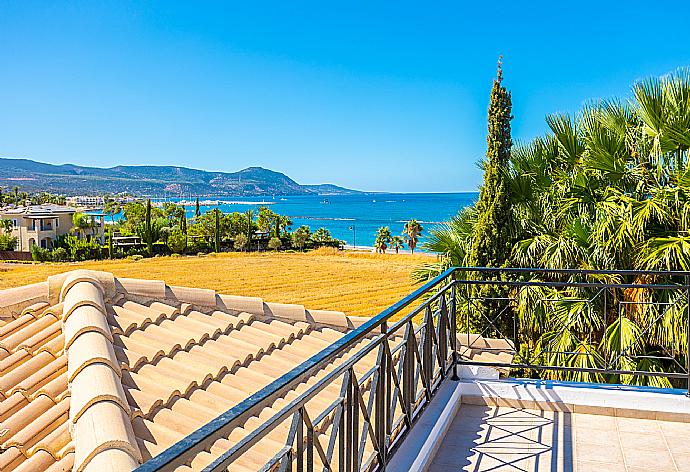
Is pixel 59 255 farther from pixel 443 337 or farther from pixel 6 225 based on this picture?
pixel 443 337

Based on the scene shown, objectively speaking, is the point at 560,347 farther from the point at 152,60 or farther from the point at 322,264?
the point at 152,60

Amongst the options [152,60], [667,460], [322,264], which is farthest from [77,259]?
[667,460]

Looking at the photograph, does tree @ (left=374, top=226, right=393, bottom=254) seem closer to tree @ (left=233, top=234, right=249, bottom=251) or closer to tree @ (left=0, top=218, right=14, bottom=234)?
tree @ (left=233, top=234, right=249, bottom=251)

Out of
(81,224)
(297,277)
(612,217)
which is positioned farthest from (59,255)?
(612,217)

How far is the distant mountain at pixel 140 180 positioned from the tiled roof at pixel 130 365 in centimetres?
8643

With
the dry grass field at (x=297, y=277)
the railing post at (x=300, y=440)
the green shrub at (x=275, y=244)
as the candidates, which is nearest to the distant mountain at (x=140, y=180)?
the green shrub at (x=275, y=244)

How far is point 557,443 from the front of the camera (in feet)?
9.99

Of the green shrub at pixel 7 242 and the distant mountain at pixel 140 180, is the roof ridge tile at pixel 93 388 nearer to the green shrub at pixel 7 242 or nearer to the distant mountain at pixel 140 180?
the green shrub at pixel 7 242

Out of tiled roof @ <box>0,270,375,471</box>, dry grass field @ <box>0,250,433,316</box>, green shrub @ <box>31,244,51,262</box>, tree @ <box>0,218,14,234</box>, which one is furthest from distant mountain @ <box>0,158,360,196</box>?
tiled roof @ <box>0,270,375,471</box>

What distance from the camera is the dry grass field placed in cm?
1438

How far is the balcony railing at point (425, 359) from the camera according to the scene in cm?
151

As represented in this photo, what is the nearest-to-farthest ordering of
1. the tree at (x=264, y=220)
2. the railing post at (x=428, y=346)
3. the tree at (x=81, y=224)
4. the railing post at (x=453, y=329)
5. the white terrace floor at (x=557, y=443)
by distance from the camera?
1. the white terrace floor at (x=557, y=443)
2. the railing post at (x=428, y=346)
3. the railing post at (x=453, y=329)
4. the tree at (x=81, y=224)
5. the tree at (x=264, y=220)

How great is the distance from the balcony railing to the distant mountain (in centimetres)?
8752

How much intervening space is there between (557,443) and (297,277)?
13.6m
